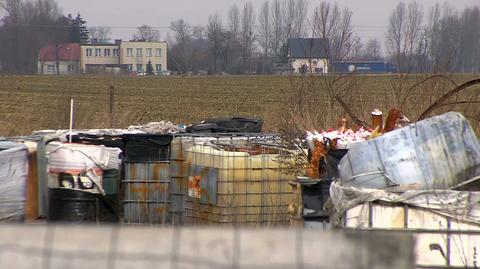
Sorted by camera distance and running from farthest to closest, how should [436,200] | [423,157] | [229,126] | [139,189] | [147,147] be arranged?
[229,126] → [147,147] → [139,189] → [423,157] → [436,200]

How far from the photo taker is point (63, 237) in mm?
2539

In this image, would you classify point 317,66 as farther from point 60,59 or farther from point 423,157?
point 60,59

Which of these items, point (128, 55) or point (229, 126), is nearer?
point (229, 126)

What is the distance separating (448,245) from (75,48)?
100920 millimetres

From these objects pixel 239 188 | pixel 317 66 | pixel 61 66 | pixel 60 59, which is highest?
pixel 60 59

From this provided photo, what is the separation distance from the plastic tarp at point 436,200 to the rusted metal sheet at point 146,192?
3832 mm

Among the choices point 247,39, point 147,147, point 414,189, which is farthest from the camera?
point 247,39

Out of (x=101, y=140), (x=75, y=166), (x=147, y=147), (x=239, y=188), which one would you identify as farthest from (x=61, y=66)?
(x=239, y=188)

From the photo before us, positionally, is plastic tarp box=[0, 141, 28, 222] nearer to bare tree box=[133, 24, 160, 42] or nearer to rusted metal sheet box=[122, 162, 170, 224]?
rusted metal sheet box=[122, 162, 170, 224]

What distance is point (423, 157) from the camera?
553cm

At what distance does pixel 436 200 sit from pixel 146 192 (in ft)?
14.2

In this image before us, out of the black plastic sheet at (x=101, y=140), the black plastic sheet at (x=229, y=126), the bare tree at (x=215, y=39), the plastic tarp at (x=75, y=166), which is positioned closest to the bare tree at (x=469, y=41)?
the black plastic sheet at (x=229, y=126)

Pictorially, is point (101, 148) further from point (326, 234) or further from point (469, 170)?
point (326, 234)

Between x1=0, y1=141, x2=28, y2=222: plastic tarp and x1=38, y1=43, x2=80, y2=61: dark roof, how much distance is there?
9484 centimetres
